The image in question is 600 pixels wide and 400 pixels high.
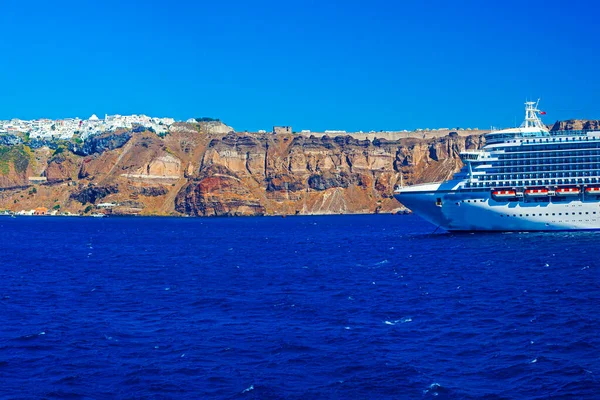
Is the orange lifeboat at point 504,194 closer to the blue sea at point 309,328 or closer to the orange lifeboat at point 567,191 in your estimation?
the orange lifeboat at point 567,191

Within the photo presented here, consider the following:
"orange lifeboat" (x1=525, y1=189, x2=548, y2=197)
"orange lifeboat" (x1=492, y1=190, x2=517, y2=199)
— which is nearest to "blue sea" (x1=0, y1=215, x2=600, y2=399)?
"orange lifeboat" (x1=492, y1=190, x2=517, y2=199)

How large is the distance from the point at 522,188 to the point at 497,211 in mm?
4317

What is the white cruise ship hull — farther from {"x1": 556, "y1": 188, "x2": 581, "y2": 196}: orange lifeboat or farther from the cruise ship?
{"x1": 556, "y1": 188, "x2": 581, "y2": 196}: orange lifeboat

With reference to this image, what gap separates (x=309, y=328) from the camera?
42688 millimetres

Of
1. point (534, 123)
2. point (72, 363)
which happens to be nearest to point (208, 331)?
point (72, 363)

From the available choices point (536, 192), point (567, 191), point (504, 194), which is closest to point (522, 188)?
point (536, 192)

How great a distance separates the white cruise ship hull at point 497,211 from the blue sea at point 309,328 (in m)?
19.5

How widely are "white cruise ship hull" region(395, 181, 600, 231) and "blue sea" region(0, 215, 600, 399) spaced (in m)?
19.5

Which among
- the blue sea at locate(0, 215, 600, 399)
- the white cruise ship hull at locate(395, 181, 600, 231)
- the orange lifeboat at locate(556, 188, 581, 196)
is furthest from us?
the orange lifeboat at locate(556, 188, 581, 196)

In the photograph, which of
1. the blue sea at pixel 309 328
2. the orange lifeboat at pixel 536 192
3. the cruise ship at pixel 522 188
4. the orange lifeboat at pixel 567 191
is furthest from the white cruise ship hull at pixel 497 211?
the blue sea at pixel 309 328

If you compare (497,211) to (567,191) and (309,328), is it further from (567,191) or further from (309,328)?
(309,328)

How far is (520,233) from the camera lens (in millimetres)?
98500

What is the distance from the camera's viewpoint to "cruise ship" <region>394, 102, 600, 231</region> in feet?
320

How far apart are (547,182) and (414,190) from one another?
54.8 feet
